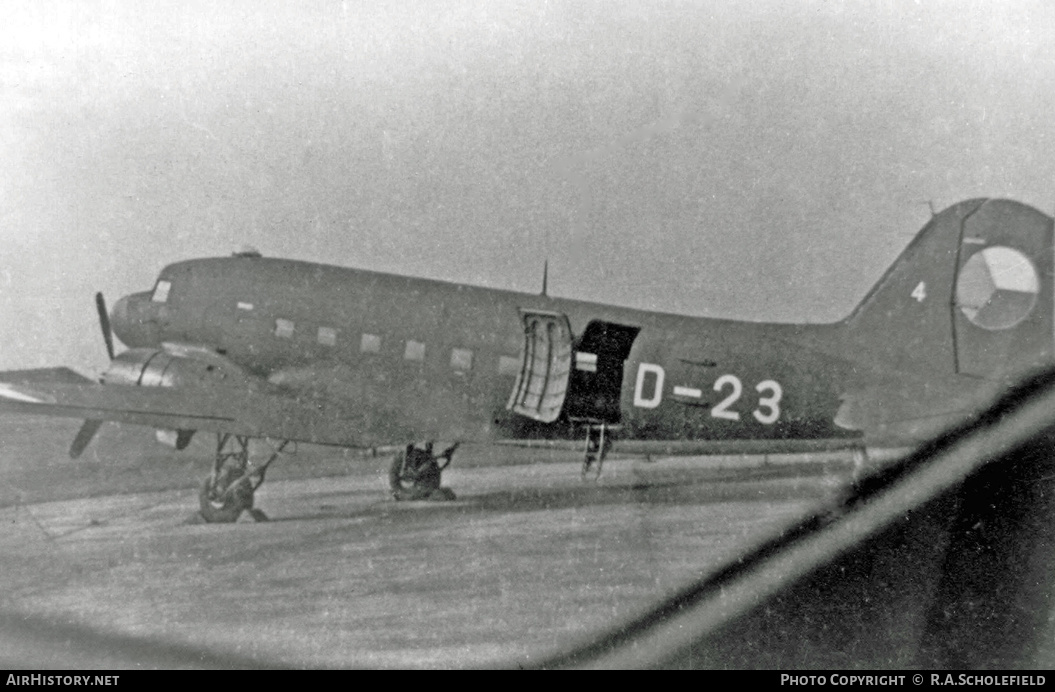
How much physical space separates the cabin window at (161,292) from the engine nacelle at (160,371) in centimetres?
114


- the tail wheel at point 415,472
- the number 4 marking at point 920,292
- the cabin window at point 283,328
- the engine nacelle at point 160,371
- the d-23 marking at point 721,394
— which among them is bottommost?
the tail wheel at point 415,472

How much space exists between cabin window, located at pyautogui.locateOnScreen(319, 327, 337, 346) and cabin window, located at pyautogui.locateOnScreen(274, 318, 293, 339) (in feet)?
1.37

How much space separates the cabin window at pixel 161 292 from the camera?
12.1 m

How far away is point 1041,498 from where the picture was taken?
7.66ft

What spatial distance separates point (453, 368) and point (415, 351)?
1.58 feet

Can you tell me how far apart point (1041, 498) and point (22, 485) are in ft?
40.8

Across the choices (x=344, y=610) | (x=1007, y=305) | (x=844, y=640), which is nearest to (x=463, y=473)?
(x=344, y=610)

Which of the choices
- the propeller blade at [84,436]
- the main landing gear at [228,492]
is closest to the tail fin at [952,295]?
the main landing gear at [228,492]

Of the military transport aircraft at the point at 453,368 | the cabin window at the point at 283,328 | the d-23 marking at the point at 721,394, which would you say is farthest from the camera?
the cabin window at the point at 283,328

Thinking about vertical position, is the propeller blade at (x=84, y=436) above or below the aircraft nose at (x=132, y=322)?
below

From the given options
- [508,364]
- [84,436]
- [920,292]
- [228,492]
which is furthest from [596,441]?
[84,436]

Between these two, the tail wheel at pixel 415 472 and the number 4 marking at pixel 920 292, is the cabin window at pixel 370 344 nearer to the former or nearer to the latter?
the tail wheel at pixel 415 472

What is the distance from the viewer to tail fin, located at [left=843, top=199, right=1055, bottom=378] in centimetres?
463

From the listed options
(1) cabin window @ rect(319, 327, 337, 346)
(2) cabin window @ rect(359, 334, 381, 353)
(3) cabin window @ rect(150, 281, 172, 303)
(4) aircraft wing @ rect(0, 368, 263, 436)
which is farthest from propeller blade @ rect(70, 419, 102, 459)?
(2) cabin window @ rect(359, 334, 381, 353)
